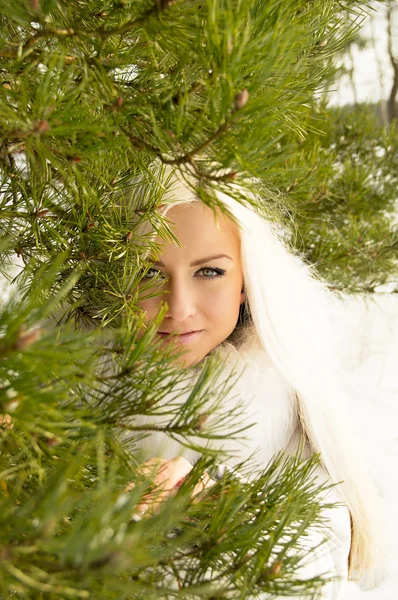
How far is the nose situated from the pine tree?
194 millimetres

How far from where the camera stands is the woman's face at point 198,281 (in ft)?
2.08

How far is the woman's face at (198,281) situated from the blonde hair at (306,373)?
0.04 metres

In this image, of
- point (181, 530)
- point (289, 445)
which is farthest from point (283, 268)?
point (181, 530)

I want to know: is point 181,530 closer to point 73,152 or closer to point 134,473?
point 134,473

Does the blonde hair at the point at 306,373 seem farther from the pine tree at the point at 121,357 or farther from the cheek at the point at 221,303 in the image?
the pine tree at the point at 121,357

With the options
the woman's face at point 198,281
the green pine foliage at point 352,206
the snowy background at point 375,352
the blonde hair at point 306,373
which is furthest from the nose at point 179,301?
the snowy background at point 375,352

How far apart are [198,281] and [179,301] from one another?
5cm

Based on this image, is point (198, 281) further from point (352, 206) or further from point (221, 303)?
point (352, 206)

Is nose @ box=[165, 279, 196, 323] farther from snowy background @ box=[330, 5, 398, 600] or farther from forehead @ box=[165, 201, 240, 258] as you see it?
snowy background @ box=[330, 5, 398, 600]

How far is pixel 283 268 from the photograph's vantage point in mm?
790

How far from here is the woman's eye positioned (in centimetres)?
67

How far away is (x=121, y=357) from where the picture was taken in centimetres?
33

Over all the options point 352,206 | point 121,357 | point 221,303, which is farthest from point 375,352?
point 121,357

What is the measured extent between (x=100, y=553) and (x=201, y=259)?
48cm
